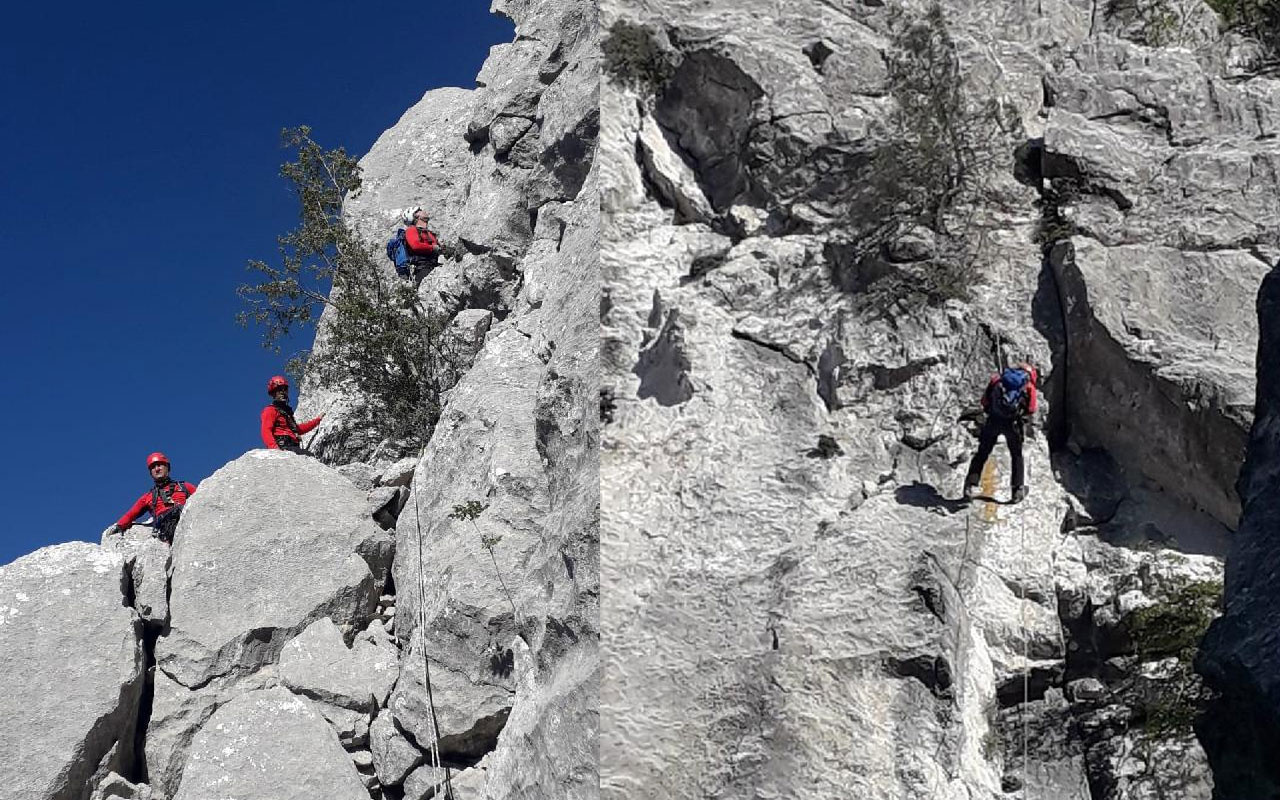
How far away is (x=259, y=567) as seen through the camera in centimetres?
1592

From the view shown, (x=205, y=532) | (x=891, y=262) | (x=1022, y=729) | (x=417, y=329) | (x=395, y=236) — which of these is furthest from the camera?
(x=395, y=236)

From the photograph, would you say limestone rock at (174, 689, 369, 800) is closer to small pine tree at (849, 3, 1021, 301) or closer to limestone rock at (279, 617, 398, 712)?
limestone rock at (279, 617, 398, 712)

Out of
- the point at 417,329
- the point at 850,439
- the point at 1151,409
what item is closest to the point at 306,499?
the point at 417,329

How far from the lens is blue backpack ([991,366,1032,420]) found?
12.5 m

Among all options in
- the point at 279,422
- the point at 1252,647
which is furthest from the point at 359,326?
the point at 1252,647

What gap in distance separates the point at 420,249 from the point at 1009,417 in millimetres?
12410

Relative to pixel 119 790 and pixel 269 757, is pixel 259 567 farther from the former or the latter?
pixel 119 790

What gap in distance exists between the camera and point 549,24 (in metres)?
24.0

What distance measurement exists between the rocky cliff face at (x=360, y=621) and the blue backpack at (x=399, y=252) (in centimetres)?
420

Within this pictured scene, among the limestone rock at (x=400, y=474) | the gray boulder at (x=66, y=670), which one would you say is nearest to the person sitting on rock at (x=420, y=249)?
the limestone rock at (x=400, y=474)

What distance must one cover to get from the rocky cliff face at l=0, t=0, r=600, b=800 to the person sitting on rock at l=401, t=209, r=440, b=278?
388cm

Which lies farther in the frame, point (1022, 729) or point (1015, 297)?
point (1015, 297)

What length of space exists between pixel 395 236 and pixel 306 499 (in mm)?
7495

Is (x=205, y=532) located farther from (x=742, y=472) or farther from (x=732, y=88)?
(x=732, y=88)
